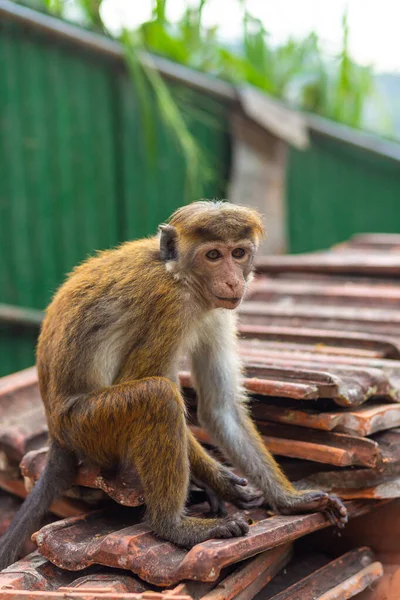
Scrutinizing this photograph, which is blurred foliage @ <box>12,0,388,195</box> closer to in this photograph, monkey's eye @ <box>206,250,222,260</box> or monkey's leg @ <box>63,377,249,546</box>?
monkey's eye @ <box>206,250,222,260</box>

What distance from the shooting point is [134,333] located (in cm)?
309

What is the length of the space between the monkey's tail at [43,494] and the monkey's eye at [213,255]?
1050 millimetres

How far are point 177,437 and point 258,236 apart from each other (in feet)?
3.16

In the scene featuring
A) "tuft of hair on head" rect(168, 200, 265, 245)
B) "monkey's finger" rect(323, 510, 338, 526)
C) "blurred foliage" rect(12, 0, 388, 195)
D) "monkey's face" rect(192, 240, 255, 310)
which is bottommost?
"monkey's finger" rect(323, 510, 338, 526)

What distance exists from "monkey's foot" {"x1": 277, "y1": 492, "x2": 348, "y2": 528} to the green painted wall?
20.4 ft

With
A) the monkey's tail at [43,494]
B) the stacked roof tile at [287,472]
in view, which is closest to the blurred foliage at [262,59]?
the stacked roof tile at [287,472]

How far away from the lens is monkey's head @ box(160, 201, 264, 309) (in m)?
3.00

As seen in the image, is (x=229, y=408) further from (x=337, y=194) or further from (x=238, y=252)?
(x=337, y=194)

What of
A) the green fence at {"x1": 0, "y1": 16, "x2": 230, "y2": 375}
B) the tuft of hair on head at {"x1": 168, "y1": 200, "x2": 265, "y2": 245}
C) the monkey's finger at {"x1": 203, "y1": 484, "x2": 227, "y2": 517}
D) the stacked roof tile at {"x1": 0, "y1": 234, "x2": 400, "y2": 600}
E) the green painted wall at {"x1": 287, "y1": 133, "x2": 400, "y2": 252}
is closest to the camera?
the stacked roof tile at {"x1": 0, "y1": 234, "x2": 400, "y2": 600}

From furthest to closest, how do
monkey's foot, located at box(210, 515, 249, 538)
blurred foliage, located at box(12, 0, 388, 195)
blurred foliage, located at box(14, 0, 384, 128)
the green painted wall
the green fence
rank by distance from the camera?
the green painted wall → blurred foliage, located at box(14, 0, 384, 128) → blurred foliage, located at box(12, 0, 388, 195) → the green fence → monkey's foot, located at box(210, 515, 249, 538)

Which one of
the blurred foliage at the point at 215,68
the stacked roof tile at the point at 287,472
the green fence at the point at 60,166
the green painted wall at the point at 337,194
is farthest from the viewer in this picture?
the green painted wall at the point at 337,194

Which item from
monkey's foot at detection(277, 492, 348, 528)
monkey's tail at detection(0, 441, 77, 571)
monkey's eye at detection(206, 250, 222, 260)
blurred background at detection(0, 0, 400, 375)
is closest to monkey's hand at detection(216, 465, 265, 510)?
monkey's foot at detection(277, 492, 348, 528)

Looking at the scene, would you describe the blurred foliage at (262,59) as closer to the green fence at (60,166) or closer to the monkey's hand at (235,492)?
the green fence at (60,166)

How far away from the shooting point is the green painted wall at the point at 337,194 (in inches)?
360
